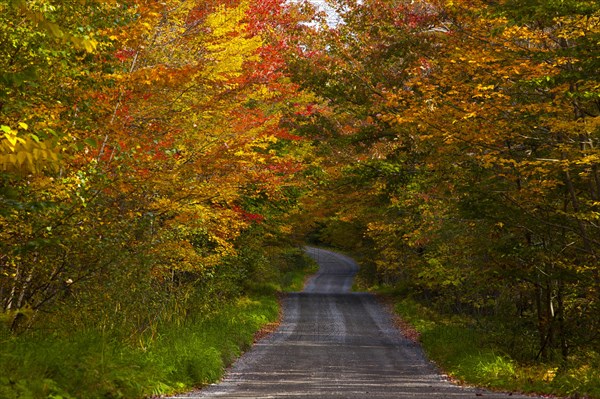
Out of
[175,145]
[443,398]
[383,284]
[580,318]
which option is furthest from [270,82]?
[383,284]

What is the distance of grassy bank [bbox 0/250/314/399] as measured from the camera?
27.4 feet

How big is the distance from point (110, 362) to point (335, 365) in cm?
734

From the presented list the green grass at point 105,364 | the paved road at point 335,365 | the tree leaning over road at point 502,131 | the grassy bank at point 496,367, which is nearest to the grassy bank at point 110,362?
the green grass at point 105,364

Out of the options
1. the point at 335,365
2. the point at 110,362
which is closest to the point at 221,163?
the point at 335,365

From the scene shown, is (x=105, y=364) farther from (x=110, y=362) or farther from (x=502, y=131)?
(x=502, y=131)

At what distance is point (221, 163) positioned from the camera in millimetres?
16750

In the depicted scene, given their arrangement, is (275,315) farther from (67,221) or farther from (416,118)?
(67,221)

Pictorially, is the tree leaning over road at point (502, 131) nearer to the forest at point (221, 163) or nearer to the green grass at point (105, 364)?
the forest at point (221, 163)

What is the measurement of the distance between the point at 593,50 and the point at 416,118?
155 inches

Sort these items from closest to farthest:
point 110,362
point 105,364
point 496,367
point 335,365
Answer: point 105,364, point 110,362, point 496,367, point 335,365

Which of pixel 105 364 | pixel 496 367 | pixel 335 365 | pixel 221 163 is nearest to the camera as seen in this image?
pixel 105 364

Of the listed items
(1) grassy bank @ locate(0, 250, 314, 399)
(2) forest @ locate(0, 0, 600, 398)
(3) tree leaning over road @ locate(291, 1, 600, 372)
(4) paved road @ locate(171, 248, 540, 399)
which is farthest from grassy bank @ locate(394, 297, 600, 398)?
(1) grassy bank @ locate(0, 250, 314, 399)

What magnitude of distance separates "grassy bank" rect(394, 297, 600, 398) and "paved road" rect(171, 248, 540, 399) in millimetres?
543

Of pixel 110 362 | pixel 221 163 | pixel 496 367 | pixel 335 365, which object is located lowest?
pixel 335 365
